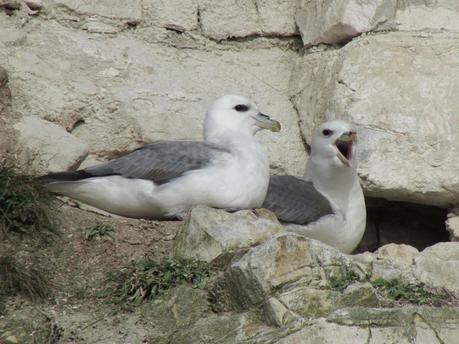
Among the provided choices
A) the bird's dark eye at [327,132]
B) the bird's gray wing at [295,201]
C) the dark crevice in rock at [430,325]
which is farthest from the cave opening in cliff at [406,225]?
the dark crevice in rock at [430,325]

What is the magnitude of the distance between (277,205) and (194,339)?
218cm

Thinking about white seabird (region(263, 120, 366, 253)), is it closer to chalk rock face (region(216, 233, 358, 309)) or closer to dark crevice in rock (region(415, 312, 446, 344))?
chalk rock face (region(216, 233, 358, 309))

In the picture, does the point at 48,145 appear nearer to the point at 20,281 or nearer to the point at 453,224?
the point at 20,281

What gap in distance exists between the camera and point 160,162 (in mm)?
6617

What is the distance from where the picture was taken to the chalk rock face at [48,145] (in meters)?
6.86

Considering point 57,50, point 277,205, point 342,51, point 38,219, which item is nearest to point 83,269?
point 38,219

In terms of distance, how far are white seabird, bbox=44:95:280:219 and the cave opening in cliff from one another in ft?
4.82

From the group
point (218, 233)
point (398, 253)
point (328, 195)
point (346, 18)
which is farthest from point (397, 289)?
point (346, 18)

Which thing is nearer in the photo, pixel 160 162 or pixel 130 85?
pixel 160 162

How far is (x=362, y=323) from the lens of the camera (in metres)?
4.79

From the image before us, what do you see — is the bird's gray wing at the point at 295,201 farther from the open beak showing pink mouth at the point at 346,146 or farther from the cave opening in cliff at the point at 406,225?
the cave opening in cliff at the point at 406,225

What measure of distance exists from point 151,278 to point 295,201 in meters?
1.83

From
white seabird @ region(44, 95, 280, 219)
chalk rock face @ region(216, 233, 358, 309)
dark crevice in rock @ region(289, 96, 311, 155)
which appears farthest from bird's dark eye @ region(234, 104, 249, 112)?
chalk rock face @ region(216, 233, 358, 309)

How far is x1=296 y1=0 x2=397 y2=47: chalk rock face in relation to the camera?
753 centimetres
